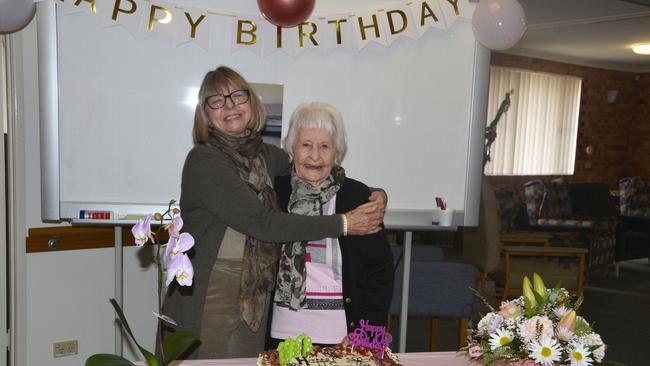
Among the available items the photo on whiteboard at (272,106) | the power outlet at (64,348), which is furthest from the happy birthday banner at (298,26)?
the power outlet at (64,348)

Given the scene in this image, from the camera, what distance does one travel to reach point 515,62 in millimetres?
7402

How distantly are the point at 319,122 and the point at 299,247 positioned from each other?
0.39m

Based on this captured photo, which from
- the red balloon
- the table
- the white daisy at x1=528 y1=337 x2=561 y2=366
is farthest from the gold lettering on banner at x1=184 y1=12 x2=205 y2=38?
the table

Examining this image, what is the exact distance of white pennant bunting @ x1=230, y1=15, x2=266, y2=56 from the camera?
2.17m

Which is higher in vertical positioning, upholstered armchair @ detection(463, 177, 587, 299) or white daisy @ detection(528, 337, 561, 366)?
white daisy @ detection(528, 337, 561, 366)

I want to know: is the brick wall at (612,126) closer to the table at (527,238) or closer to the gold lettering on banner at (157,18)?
the table at (527,238)

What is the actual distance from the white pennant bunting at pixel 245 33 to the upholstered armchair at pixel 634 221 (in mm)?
5368

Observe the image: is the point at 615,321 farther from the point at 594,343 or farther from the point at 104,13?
the point at 104,13

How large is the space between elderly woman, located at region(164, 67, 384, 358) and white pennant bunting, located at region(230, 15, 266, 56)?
0.54m

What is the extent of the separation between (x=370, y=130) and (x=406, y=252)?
0.55m

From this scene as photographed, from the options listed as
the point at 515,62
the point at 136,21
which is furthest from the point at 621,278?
the point at 136,21

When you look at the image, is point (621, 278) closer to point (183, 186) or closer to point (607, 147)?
point (607, 147)

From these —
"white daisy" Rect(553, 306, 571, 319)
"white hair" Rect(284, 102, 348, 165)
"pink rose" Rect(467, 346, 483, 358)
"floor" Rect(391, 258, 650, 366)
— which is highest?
"white hair" Rect(284, 102, 348, 165)

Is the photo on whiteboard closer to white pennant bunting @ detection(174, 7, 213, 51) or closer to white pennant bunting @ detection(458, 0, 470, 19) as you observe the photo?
white pennant bunting @ detection(174, 7, 213, 51)
